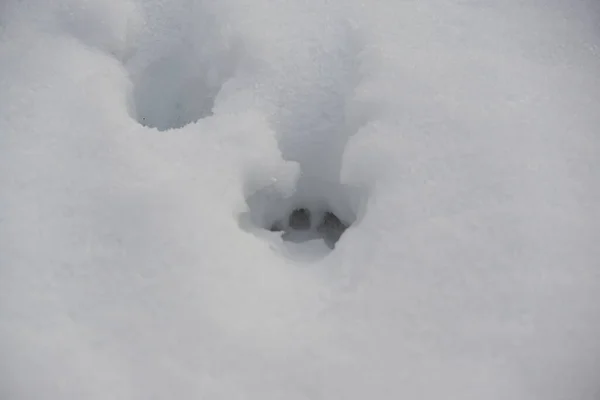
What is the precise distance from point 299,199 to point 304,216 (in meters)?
0.08

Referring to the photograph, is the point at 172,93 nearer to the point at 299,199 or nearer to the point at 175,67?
the point at 175,67

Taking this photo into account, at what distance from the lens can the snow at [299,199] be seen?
94cm

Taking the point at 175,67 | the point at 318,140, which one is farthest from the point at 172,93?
the point at 318,140

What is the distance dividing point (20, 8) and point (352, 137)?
93 centimetres

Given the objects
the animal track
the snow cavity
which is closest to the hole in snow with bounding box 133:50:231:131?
the snow cavity

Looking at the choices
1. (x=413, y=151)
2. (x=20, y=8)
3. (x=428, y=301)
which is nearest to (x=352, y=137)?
(x=413, y=151)

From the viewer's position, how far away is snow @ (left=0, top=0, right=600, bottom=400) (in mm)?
944

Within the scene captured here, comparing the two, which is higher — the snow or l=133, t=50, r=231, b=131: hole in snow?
l=133, t=50, r=231, b=131: hole in snow

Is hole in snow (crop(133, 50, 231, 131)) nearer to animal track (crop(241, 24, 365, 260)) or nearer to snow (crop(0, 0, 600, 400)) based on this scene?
snow (crop(0, 0, 600, 400))

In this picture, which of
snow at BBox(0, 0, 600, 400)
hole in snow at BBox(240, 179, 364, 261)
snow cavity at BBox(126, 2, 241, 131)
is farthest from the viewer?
snow cavity at BBox(126, 2, 241, 131)

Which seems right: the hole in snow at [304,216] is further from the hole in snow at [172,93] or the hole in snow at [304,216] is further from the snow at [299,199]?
the hole in snow at [172,93]

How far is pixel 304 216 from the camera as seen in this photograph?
1.38 metres

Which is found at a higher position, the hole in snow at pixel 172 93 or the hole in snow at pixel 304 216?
the hole in snow at pixel 172 93

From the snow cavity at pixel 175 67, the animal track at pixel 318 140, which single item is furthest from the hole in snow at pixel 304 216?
the snow cavity at pixel 175 67
